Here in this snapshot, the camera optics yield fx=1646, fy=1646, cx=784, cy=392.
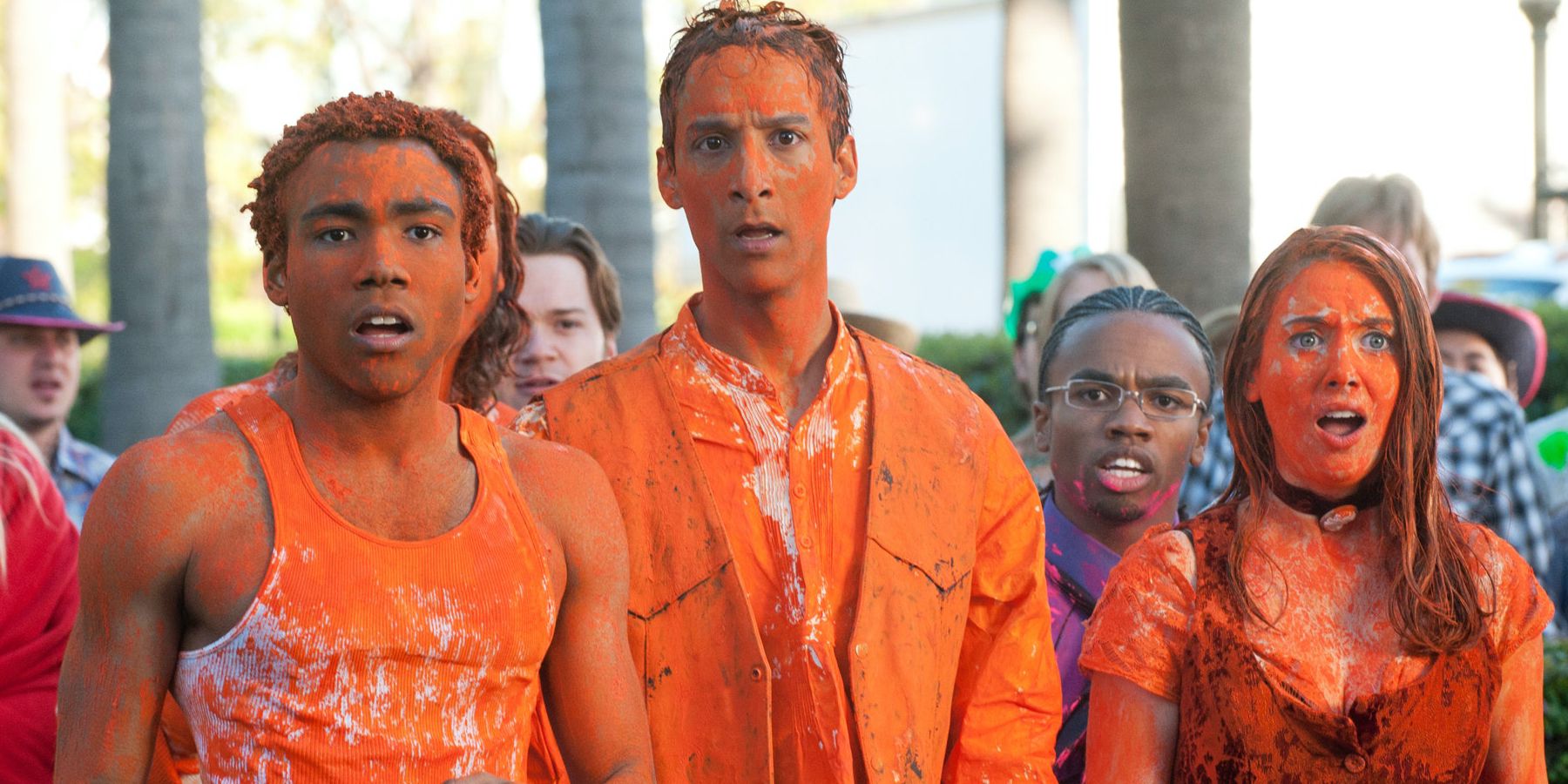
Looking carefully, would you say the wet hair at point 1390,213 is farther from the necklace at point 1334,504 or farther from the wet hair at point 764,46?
the wet hair at point 764,46

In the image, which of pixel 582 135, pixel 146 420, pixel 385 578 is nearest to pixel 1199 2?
pixel 582 135

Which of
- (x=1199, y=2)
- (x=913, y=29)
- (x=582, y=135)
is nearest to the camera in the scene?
(x=1199, y=2)

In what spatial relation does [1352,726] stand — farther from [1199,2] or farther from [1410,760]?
[1199,2]

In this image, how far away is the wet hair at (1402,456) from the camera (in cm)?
280

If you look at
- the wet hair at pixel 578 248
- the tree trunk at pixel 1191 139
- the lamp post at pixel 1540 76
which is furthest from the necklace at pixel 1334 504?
the lamp post at pixel 1540 76

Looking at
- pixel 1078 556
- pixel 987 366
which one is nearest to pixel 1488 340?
pixel 1078 556

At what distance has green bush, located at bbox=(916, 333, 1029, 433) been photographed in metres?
9.80

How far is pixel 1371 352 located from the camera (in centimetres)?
295

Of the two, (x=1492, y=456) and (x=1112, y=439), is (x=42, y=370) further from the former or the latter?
(x=1492, y=456)

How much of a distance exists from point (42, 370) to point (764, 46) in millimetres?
4400

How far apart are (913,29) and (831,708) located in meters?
14.0

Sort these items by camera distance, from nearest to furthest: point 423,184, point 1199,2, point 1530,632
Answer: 1. point 423,184
2. point 1530,632
3. point 1199,2

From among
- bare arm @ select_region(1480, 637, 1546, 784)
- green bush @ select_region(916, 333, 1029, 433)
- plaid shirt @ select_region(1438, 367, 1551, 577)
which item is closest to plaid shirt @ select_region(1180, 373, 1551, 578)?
plaid shirt @ select_region(1438, 367, 1551, 577)

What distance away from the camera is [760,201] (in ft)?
9.43
